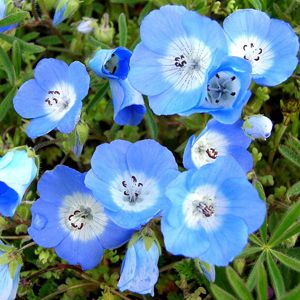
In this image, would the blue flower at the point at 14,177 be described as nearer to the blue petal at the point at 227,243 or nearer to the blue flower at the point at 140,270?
the blue flower at the point at 140,270

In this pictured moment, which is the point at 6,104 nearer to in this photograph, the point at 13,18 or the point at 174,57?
the point at 13,18

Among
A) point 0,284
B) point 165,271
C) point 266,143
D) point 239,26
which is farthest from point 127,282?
point 266,143

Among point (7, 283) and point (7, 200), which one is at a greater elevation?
point (7, 200)

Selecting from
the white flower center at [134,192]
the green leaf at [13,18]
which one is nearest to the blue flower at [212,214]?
the white flower center at [134,192]

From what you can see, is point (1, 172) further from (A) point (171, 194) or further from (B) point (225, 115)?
(B) point (225, 115)

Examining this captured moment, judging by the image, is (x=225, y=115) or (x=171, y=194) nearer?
(x=171, y=194)

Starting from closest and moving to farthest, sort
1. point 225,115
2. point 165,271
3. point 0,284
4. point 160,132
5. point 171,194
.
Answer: point 171,194
point 225,115
point 0,284
point 165,271
point 160,132

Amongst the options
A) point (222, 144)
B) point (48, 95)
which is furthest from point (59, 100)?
point (222, 144)
